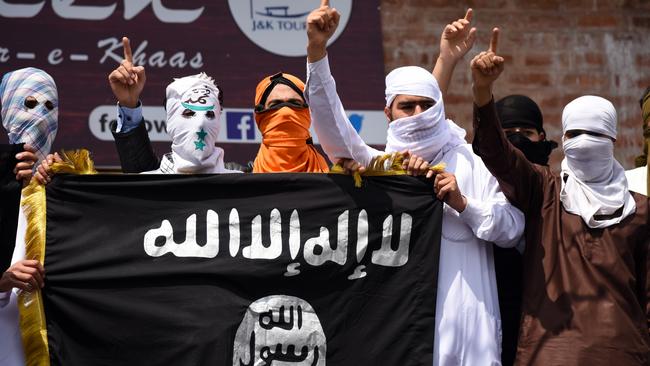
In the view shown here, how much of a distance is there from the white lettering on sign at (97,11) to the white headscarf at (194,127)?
7.62ft

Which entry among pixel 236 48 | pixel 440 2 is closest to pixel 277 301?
pixel 236 48

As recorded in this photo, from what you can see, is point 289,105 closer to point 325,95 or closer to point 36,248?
point 325,95

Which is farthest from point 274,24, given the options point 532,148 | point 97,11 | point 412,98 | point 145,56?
point 412,98

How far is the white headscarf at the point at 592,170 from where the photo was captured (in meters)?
4.86

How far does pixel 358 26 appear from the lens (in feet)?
25.2

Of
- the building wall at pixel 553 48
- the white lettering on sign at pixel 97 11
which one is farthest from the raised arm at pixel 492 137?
the building wall at pixel 553 48

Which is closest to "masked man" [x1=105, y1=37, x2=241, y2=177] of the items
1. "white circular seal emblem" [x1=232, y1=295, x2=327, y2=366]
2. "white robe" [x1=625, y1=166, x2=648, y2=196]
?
"white circular seal emblem" [x1=232, y1=295, x2=327, y2=366]

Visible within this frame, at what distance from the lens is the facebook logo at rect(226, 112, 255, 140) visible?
7.37 metres

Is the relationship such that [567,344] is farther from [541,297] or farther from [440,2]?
[440,2]

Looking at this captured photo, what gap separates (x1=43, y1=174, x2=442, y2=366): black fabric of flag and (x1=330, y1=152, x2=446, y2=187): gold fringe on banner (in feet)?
0.09

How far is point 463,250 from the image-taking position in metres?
4.90

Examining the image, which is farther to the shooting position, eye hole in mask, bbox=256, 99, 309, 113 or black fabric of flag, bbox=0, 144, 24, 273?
eye hole in mask, bbox=256, 99, 309, 113

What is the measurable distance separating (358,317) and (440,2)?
12.2 feet

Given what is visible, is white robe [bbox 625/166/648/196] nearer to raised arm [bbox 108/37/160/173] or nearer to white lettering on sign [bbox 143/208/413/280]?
white lettering on sign [bbox 143/208/413/280]
